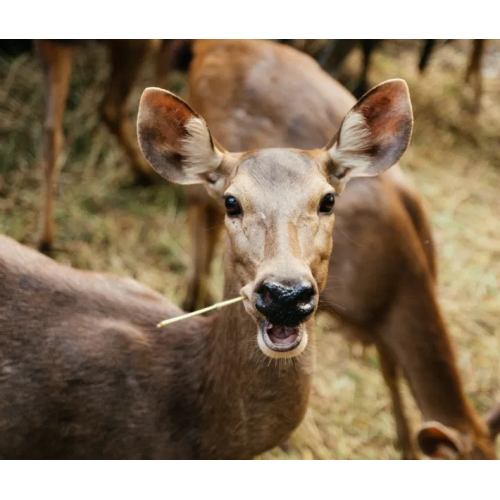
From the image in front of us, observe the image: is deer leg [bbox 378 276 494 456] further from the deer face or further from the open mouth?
the open mouth

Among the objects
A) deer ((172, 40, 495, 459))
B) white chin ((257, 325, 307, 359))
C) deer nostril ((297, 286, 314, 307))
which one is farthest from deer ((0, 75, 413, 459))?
deer ((172, 40, 495, 459))

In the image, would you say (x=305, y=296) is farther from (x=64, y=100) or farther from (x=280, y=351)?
(x=64, y=100)

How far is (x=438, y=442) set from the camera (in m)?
2.79

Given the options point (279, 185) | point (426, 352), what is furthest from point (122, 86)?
point (279, 185)

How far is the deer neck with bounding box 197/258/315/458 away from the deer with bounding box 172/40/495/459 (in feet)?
1.86

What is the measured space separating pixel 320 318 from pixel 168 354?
174 centimetres

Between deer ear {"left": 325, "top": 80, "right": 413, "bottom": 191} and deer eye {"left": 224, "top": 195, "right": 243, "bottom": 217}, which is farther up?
deer ear {"left": 325, "top": 80, "right": 413, "bottom": 191}

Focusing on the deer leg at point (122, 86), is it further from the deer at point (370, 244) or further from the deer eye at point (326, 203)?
the deer eye at point (326, 203)

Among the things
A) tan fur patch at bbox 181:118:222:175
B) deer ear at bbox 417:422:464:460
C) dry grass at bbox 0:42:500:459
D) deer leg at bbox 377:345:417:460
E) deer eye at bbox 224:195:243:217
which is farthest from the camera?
dry grass at bbox 0:42:500:459

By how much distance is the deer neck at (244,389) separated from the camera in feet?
8.46

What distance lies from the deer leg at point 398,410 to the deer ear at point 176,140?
181 centimetres

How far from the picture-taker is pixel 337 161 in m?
2.65

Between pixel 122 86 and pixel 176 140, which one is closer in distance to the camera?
pixel 176 140

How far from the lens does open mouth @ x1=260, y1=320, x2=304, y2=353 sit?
7.07 feet
